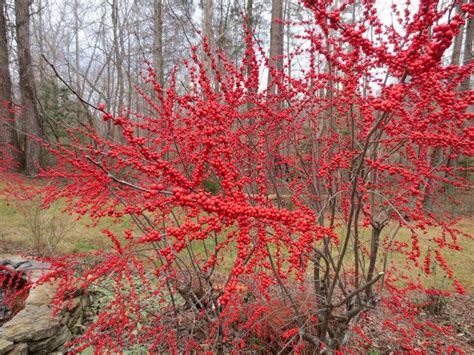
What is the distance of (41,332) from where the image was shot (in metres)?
3.27

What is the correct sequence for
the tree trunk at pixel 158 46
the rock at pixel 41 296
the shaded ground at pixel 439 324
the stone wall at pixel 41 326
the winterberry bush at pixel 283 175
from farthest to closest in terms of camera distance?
the tree trunk at pixel 158 46
the rock at pixel 41 296
the shaded ground at pixel 439 324
the stone wall at pixel 41 326
the winterberry bush at pixel 283 175

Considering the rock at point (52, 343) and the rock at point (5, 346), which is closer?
the rock at point (5, 346)

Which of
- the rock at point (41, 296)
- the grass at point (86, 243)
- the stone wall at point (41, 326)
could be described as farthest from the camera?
the grass at point (86, 243)

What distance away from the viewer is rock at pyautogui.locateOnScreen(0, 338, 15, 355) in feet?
9.52

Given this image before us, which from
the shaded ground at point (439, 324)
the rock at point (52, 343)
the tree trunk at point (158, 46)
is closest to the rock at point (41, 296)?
the rock at point (52, 343)

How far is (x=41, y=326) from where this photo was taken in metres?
3.30

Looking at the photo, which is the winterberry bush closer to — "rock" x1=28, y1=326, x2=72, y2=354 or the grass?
"rock" x1=28, y1=326, x2=72, y2=354

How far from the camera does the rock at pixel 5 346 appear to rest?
290 cm

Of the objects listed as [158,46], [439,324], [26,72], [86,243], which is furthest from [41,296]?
[26,72]

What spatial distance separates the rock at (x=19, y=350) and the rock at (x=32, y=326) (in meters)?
0.06

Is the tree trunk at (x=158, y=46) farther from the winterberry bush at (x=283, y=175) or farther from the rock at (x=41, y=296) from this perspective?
the rock at (x=41, y=296)

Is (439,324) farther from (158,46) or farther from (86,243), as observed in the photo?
(158,46)

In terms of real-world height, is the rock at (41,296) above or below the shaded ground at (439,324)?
above

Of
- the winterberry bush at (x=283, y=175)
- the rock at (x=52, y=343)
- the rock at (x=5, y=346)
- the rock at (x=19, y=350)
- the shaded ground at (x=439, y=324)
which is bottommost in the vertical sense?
the shaded ground at (x=439, y=324)
